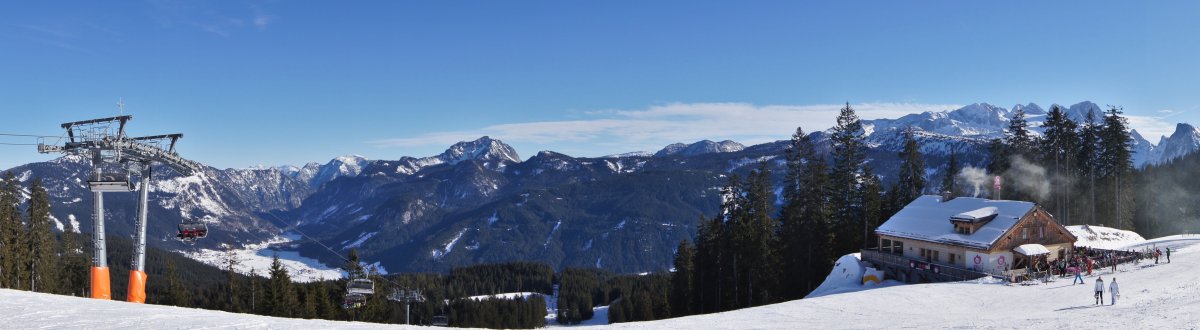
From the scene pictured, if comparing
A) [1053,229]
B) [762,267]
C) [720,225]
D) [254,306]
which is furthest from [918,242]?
[254,306]

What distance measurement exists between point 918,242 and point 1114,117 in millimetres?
41157

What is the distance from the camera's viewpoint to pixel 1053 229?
164 ft

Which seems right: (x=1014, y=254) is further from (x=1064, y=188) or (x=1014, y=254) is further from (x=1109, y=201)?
(x=1109, y=201)

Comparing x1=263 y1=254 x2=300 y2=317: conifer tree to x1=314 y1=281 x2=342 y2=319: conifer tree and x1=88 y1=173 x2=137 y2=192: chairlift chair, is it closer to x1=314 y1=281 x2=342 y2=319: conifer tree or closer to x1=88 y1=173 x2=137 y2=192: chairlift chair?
x1=314 y1=281 x2=342 y2=319: conifer tree

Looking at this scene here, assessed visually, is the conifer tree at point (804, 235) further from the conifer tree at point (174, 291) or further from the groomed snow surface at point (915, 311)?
the conifer tree at point (174, 291)

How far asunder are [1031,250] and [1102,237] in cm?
2287

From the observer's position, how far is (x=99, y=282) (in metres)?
30.5

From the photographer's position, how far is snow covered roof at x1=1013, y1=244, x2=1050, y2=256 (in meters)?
46.1

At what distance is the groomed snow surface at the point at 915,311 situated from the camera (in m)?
24.7

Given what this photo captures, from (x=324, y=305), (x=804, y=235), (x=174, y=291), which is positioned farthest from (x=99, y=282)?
(x=804, y=235)

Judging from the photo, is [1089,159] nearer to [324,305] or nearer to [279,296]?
[324,305]

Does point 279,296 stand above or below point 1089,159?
below

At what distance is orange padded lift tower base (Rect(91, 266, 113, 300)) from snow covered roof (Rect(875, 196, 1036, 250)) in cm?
5288

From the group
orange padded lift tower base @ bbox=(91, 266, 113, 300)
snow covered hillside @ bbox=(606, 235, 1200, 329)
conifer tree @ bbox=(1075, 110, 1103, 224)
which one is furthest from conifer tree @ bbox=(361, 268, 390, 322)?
conifer tree @ bbox=(1075, 110, 1103, 224)
